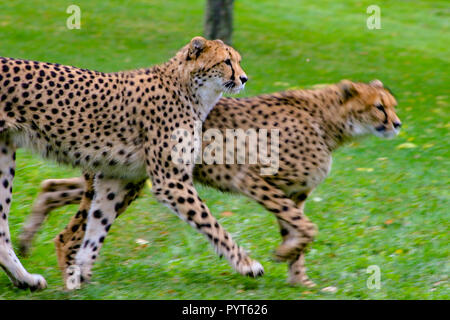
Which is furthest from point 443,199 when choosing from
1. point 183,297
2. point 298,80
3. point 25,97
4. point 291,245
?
point 298,80

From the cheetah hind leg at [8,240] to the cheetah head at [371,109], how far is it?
105 inches

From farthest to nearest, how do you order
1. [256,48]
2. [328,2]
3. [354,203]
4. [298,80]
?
[328,2] < [256,48] < [298,80] < [354,203]

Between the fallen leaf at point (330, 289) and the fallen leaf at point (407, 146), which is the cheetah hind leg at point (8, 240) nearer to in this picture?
the fallen leaf at point (330, 289)

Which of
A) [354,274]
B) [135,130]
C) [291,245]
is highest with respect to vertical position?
[135,130]

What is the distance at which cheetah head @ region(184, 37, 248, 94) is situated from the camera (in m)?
5.96

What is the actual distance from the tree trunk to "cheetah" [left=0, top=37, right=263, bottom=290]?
26.3 ft

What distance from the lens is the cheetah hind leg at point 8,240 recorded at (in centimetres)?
564

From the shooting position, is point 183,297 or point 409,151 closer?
point 183,297

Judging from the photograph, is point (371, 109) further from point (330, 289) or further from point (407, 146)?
point (407, 146)

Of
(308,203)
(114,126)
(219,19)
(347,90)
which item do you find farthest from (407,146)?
→ (219,19)

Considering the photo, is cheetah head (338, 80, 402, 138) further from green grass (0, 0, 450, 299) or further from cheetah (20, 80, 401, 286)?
green grass (0, 0, 450, 299)

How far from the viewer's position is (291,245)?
5.63 metres

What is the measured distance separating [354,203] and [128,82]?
286cm

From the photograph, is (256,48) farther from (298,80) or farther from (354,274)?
(354,274)
